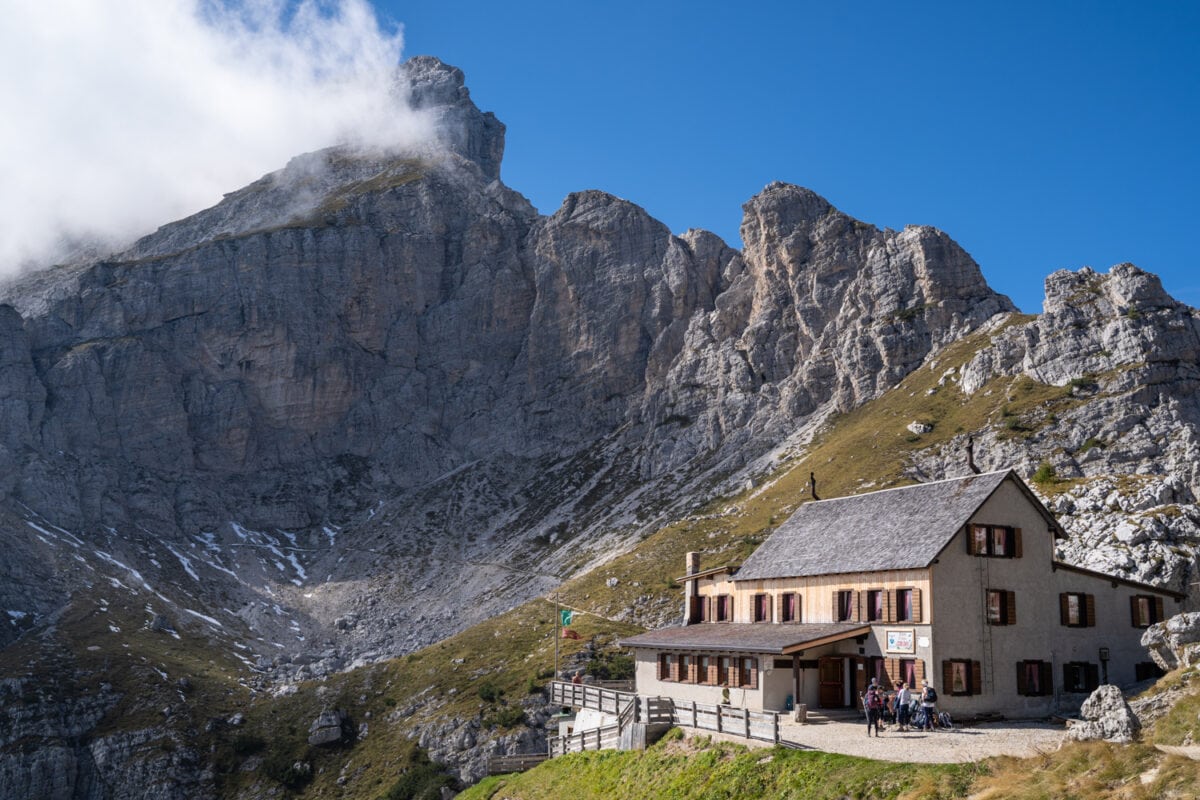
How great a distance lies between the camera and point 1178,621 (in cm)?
4225

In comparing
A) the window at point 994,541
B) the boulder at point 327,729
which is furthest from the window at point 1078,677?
the boulder at point 327,729

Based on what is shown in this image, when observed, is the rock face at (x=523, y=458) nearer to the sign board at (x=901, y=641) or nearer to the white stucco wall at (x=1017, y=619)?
the white stucco wall at (x=1017, y=619)

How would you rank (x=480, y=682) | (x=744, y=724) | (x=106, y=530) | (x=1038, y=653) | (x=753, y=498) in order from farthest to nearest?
(x=106, y=530)
(x=753, y=498)
(x=480, y=682)
(x=1038, y=653)
(x=744, y=724)

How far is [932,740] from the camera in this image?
3828 centimetres

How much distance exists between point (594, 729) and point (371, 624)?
106 metres

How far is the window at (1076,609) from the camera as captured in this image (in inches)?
2039

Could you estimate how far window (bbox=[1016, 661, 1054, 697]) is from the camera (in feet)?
160

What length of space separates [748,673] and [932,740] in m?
12.6

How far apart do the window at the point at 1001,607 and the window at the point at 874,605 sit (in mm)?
4885

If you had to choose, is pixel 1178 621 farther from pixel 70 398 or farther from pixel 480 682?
pixel 70 398

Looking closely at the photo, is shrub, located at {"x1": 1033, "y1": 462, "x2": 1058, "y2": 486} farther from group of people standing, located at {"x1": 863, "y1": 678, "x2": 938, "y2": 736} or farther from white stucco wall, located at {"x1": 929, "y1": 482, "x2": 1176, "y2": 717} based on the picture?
group of people standing, located at {"x1": 863, "y1": 678, "x2": 938, "y2": 736}

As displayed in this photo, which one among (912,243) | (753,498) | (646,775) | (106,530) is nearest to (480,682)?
(753,498)

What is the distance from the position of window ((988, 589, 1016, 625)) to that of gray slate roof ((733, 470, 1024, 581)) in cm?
388

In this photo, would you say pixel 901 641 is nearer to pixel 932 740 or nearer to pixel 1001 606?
pixel 1001 606
